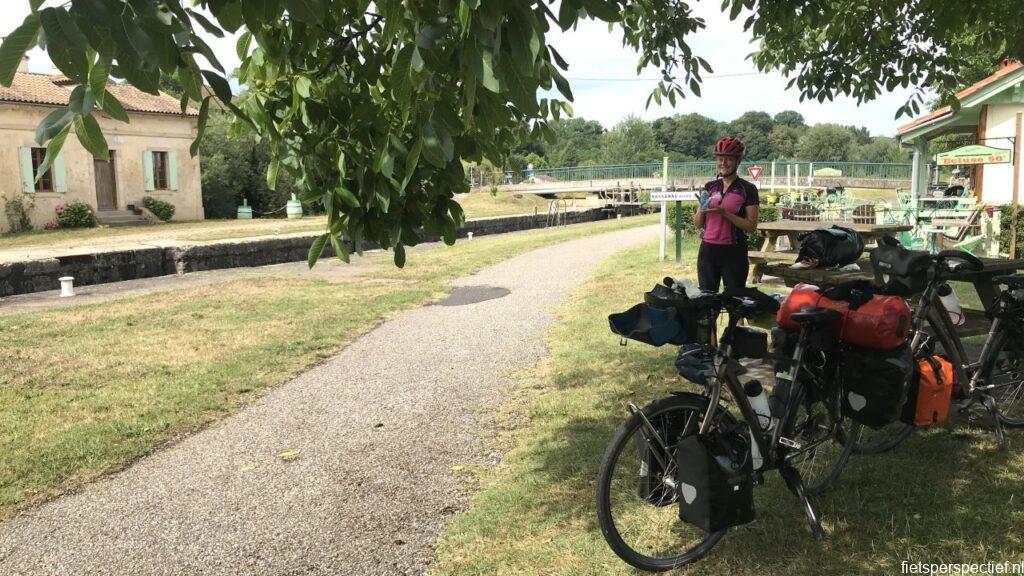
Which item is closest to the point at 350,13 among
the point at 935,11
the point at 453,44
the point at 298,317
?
the point at 453,44

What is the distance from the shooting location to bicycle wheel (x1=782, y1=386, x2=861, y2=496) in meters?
3.25

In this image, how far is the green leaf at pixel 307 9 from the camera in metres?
1.83

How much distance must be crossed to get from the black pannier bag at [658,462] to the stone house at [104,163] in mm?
25219

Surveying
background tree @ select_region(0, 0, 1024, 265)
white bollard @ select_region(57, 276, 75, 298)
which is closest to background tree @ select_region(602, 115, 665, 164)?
white bollard @ select_region(57, 276, 75, 298)

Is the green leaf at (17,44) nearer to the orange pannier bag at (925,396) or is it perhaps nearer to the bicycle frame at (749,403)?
the bicycle frame at (749,403)

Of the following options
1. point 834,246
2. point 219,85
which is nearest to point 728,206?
point 834,246

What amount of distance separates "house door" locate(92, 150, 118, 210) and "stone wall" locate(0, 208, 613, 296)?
1722 centimetres

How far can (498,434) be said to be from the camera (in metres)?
4.82

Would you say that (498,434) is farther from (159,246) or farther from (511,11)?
(159,246)

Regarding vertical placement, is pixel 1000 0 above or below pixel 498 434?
above

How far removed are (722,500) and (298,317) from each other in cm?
710

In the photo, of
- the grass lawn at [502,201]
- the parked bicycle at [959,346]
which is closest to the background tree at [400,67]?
the parked bicycle at [959,346]

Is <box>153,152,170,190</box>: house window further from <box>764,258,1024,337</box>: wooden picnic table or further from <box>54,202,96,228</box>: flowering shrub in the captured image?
<box>764,258,1024,337</box>: wooden picnic table

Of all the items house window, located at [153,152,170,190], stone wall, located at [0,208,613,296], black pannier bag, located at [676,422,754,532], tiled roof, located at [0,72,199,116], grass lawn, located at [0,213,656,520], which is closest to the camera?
black pannier bag, located at [676,422,754,532]
